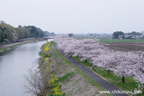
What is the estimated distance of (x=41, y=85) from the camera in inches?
643

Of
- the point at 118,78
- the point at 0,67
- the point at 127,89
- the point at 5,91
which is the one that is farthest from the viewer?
the point at 0,67

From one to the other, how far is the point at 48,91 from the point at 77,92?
325 cm

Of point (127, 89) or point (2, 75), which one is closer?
point (127, 89)

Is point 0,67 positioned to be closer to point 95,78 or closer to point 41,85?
point 41,85

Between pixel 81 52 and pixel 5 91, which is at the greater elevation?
pixel 81 52

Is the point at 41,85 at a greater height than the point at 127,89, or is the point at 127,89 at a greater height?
the point at 127,89

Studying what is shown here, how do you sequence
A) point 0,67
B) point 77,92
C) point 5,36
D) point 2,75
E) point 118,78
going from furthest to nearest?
point 5,36
point 0,67
point 2,75
point 118,78
point 77,92

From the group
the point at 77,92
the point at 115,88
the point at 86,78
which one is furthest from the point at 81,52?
the point at 115,88

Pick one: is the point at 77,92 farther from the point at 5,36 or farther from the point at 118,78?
the point at 5,36

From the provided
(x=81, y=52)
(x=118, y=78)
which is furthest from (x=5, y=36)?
(x=118, y=78)

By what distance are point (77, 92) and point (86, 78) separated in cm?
222

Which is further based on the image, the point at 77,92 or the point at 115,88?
the point at 77,92

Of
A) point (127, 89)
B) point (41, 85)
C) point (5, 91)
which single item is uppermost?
point (127, 89)

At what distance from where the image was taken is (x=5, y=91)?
1784cm
